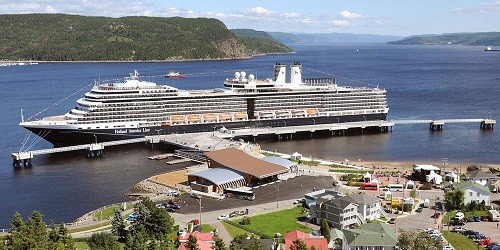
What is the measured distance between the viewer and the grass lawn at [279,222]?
155 ft

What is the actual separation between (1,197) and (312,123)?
5618 centimetres

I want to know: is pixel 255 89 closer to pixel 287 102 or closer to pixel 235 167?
pixel 287 102

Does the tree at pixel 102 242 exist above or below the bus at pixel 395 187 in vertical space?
above

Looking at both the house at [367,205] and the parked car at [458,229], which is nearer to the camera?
the parked car at [458,229]

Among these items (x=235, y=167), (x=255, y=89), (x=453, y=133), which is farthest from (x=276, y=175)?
(x=453, y=133)

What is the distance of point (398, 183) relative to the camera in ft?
209

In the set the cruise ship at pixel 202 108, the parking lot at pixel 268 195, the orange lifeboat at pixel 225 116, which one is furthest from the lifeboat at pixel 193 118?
the parking lot at pixel 268 195

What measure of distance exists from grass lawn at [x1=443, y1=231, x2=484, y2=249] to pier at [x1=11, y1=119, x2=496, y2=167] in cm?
3885

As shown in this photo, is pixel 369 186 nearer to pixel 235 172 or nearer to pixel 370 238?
pixel 235 172

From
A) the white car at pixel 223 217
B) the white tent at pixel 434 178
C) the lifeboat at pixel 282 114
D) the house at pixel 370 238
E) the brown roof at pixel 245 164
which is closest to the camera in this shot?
the house at pixel 370 238

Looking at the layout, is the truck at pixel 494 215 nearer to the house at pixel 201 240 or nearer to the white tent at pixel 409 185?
the white tent at pixel 409 185

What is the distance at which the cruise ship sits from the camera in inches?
3472

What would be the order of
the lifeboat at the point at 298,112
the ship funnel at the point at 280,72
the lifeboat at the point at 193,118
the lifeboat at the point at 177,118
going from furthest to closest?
the ship funnel at the point at 280,72 → the lifeboat at the point at 298,112 → the lifeboat at the point at 193,118 → the lifeboat at the point at 177,118

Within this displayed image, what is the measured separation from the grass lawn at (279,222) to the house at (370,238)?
4924 millimetres
